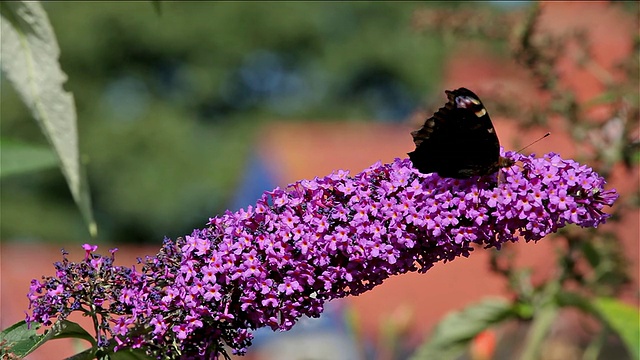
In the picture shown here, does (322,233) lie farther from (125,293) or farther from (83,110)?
(83,110)

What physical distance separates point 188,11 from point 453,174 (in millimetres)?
23181

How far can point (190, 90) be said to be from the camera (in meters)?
24.6

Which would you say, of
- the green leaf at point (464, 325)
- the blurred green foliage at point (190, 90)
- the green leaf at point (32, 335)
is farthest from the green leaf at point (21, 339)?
the blurred green foliage at point (190, 90)

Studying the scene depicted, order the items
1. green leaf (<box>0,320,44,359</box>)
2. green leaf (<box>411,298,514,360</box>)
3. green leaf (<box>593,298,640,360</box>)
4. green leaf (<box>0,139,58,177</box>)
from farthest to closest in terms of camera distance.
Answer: green leaf (<box>411,298,514,360</box>) < green leaf (<box>593,298,640,360</box>) < green leaf (<box>0,139,58,177</box>) < green leaf (<box>0,320,44,359</box>)

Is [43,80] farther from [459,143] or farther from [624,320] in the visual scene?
[624,320]

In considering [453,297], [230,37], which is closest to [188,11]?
[230,37]

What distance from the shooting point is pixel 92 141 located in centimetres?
2258

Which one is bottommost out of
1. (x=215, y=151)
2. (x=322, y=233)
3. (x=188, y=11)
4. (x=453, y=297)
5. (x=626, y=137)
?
(x=322, y=233)

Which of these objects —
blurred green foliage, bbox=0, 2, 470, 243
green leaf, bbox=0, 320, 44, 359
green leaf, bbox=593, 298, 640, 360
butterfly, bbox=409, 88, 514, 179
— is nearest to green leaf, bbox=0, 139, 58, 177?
green leaf, bbox=0, 320, 44, 359

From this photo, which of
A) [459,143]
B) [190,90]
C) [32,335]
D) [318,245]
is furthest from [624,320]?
[190,90]

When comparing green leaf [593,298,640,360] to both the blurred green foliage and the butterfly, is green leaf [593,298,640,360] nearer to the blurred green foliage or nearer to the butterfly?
the butterfly

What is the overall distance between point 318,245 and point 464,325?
155cm

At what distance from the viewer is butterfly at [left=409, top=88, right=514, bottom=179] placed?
67.2 inches

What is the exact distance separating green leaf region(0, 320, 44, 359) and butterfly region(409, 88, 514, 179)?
2.29ft
